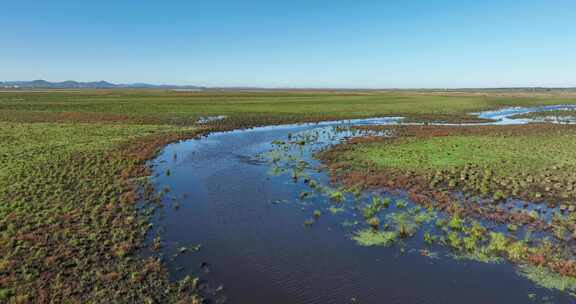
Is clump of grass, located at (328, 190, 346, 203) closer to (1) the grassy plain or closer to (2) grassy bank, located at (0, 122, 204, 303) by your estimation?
(1) the grassy plain

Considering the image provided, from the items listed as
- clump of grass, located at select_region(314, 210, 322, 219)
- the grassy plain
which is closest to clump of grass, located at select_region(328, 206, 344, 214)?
clump of grass, located at select_region(314, 210, 322, 219)

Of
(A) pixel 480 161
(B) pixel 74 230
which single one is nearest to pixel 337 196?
(B) pixel 74 230

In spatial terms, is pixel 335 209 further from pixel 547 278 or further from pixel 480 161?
pixel 480 161

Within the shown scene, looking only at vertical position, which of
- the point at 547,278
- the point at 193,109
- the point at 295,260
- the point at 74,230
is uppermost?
the point at 193,109

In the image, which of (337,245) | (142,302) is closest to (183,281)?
(142,302)

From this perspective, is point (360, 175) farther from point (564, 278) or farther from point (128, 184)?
point (128, 184)

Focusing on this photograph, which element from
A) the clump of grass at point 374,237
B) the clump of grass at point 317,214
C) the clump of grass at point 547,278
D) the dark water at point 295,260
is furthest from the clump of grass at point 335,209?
the clump of grass at point 547,278
